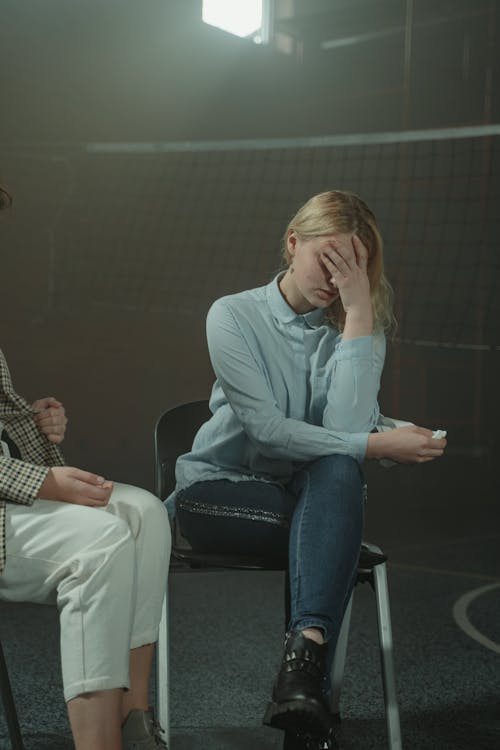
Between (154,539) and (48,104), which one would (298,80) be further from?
(154,539)

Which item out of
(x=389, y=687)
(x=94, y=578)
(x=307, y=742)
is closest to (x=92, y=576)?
(x=94, y=578)

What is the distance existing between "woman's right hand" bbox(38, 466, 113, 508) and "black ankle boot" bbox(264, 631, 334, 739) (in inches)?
13.5

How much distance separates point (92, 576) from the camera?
1.13 meters

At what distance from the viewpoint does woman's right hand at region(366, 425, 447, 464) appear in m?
1.44

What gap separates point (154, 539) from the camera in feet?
4.12

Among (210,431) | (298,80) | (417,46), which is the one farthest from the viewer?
(417,46)

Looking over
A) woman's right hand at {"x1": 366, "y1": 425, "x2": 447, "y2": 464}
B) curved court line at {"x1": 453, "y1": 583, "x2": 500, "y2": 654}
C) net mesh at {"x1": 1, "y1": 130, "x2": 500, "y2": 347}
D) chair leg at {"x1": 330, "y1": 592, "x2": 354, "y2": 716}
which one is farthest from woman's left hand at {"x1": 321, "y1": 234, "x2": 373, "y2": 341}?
net mesh at {"x1": 1, "y1": 130, "x2": 500, "y2": 347}

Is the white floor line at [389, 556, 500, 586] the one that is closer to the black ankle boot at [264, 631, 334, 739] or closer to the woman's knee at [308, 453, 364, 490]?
the woman's knee at [308, 453, 364, 490]

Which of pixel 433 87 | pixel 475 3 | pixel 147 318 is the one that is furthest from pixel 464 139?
pixel 147 318

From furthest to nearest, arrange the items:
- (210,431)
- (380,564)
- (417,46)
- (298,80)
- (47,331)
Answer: (417,46)
(298,80)
(47,331)
(210,431)
(380,564)

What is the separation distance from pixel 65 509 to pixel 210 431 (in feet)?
1.45

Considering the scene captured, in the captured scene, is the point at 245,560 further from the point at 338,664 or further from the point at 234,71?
the point at 234,71

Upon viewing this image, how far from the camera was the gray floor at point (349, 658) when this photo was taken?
1678mm

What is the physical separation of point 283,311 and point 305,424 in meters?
0.26
